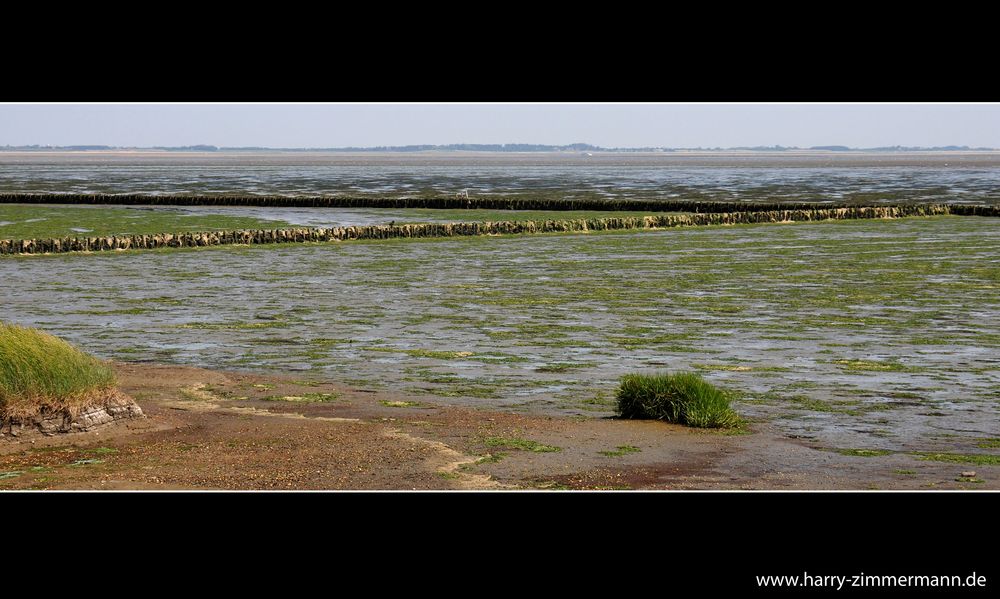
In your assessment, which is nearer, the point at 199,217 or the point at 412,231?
the point at 412,231

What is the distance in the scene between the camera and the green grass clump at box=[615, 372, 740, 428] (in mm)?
13273

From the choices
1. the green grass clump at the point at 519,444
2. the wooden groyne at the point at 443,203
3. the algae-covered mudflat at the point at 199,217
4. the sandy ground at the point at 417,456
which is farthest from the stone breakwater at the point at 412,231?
the green grass clump at the point at 519,444

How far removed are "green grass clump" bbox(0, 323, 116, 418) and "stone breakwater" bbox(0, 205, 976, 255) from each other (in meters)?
30.3

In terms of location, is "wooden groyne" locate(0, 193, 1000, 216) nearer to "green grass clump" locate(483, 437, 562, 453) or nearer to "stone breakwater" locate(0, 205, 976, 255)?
"stone breakwater" locate(0, 205, 976, 255)

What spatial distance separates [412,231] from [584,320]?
25690 millimetres

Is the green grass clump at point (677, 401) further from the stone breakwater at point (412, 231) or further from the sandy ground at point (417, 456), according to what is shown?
the stone breakwater at point (412, 231)

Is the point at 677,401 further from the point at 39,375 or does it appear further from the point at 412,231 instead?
the point at 412,231

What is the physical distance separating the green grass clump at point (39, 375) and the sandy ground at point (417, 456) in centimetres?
39

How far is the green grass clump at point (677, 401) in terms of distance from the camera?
1327 centimetres

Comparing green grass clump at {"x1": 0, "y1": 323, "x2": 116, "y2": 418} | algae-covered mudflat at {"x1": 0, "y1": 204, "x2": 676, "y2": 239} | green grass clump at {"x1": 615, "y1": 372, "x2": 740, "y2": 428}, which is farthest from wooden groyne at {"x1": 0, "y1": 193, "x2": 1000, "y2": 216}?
green grass clump at {"x1": 0, "y1": 323, "x2": 116, "y2": 418}

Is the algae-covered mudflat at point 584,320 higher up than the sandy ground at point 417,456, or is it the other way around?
the sandy ground at point 417,456

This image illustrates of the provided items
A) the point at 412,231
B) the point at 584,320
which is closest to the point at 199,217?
the point at 412,231

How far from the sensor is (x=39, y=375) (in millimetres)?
12320

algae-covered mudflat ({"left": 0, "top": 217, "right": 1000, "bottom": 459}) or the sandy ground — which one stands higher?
the sandy ground
